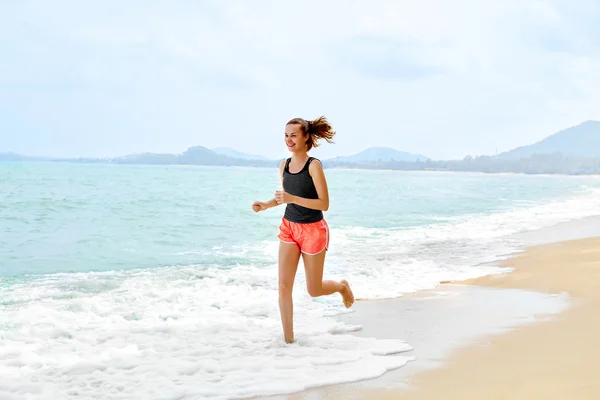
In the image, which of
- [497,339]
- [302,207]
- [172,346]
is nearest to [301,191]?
[302,207]

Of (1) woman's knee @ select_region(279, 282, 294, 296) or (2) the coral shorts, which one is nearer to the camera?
(2) the coral shorts

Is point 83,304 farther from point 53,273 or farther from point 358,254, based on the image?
point 358,254

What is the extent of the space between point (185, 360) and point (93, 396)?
2.98ft

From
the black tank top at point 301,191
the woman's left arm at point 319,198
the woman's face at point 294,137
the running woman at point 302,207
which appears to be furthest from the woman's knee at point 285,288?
the woman's face at point 294,137

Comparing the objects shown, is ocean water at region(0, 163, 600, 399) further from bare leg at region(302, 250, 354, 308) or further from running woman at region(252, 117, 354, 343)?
running woman at region(252, 117, 354, 343)

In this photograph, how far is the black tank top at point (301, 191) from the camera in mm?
5125

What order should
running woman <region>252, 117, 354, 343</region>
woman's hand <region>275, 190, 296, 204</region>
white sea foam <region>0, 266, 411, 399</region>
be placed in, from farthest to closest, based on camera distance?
running woman <region>252, 117, 354, 343</region> → woman's hand <region>275, 190, 296, 204</region> → white sea foam <region>0, 266, 411, 399</region>

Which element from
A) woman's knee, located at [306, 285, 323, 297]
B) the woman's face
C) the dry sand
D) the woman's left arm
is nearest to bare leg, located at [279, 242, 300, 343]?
woman's knee, located at [306, 285, 323, 297]

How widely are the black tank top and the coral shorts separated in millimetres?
46

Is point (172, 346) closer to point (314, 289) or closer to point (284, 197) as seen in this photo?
point (314, 289)

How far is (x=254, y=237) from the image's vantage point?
16.5m

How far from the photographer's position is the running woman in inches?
201

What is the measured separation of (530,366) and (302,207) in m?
2.09

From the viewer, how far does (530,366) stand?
179 inches
